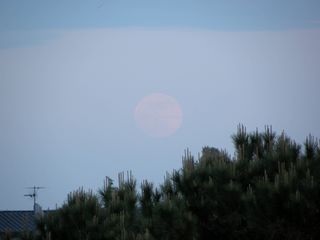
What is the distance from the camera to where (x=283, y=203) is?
47.3 ft

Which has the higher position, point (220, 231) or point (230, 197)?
point (230, 197)

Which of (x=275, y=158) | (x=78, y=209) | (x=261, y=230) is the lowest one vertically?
(x=261, y=230)

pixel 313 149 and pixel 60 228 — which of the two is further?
pixel 313 149

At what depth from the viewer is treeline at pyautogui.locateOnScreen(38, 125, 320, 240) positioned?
14430mm

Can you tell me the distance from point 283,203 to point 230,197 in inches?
84.9

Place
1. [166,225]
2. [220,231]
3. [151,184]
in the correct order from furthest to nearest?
[151,184]
[220,231]
[166,225]

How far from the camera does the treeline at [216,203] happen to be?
1443 cm

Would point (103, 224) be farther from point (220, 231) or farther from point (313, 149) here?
point (313, 149)

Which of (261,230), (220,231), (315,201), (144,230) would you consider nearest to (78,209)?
(144,230)

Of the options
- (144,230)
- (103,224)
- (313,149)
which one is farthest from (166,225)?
(313,149)

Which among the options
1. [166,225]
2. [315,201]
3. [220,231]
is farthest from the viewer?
[220,231]

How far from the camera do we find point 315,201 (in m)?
14.1

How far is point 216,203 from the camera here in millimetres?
16219

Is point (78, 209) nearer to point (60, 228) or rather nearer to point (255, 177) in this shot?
point (60, 228)
